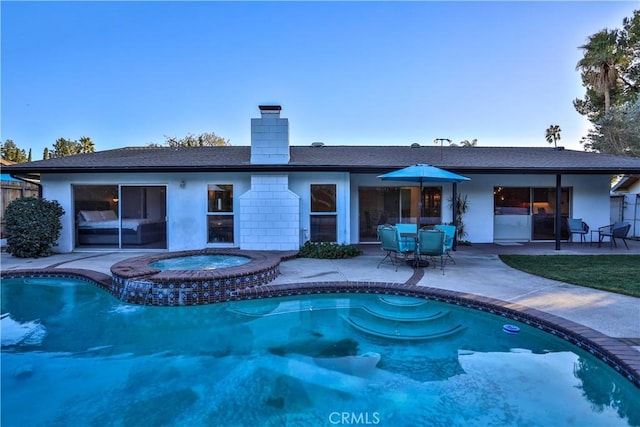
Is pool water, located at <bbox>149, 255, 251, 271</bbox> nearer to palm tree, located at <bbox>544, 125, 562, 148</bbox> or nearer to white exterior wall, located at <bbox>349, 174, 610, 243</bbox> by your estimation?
white exterior wall, located at <bbox>349, 174, 610, 243</bbox>

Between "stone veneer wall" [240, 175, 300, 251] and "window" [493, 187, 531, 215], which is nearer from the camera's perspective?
"stone veneer wall" [240, 175, 300, 251]

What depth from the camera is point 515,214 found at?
42.5ft

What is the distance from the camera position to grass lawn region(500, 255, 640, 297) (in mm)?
6562

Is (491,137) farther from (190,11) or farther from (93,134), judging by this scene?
(93,134)

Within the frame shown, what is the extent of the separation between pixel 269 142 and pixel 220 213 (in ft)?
8.93

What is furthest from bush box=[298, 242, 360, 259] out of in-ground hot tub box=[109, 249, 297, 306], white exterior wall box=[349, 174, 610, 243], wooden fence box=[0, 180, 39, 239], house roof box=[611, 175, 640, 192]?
house roof box=[611, 175, 640, 192]

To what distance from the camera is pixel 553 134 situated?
23.0 metres

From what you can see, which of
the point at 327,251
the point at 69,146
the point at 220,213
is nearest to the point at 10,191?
the point at 220,213

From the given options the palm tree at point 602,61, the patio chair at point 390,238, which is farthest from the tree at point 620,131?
the patio chair at point 390,238

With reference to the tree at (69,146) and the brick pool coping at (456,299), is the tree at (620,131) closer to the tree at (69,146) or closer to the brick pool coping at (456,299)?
the brick pool coping at (456,299)

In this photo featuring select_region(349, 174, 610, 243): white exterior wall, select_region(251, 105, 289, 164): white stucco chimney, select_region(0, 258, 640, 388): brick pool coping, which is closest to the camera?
select_region(0, 258, 640, 388): brick pool coping

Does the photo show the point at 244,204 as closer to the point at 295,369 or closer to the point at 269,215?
the point at 269,215

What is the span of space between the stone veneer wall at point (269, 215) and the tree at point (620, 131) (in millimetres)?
20853

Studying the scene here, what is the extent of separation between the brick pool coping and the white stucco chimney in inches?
148
